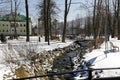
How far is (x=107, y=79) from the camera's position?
10.1 m

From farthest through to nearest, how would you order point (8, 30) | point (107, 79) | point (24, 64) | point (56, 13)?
point (8, 30)
point (56, 13)
point (24, 64)
point (107, 79)

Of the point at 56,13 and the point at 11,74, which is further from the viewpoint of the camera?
the point at 56,13

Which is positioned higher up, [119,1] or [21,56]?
[119,1]

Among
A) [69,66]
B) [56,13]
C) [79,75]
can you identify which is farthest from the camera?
[56,13]

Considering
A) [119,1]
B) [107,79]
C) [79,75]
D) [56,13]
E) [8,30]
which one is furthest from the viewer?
[8,30]

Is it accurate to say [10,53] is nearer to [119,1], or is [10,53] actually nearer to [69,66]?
[69,66]

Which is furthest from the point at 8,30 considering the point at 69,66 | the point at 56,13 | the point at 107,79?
the point at 107,79

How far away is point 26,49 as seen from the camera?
54.7 ft

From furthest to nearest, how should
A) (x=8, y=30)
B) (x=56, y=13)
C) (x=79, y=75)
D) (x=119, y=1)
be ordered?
Answer: (x=8, y=30)
(x=56, y=13)
(x=119, y=1)
(x=79, y=75)

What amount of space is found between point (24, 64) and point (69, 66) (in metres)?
7.70

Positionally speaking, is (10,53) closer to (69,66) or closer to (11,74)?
(11,74)

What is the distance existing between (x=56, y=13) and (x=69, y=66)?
149ft

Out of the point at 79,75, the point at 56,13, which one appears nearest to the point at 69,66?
the point at 79,75

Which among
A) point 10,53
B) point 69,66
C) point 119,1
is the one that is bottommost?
point 69,66
